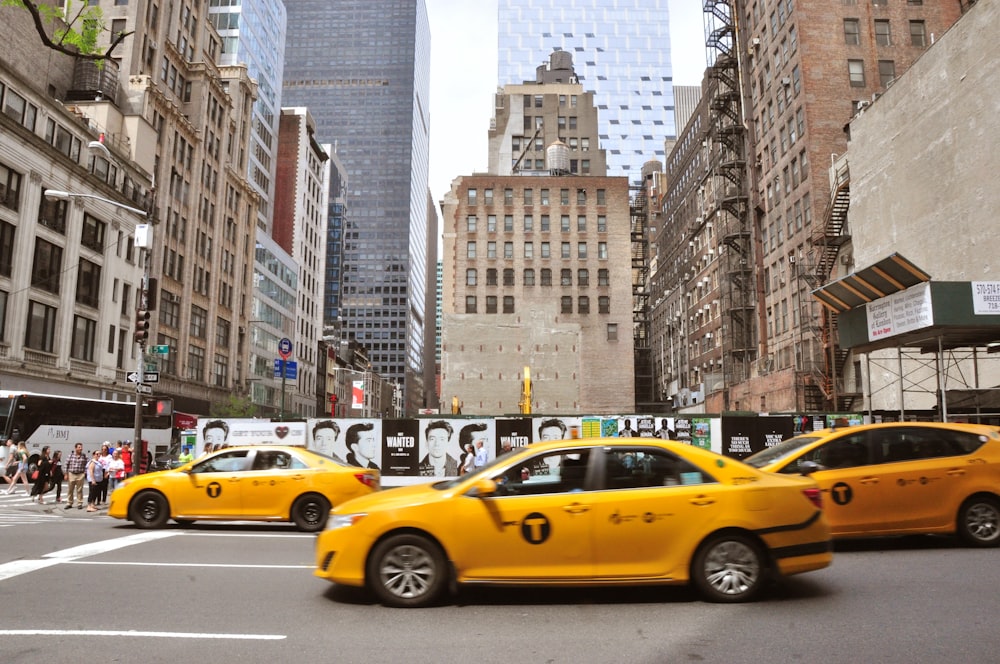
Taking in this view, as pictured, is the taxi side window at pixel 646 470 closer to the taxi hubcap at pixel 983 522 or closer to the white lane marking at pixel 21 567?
the taxi hubcap at pixel 983 522

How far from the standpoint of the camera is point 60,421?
105 feet

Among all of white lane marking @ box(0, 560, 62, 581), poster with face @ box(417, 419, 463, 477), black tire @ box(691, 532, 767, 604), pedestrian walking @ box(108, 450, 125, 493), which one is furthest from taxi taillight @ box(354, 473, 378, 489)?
poster with face @ box(417, 419, 463, 477)

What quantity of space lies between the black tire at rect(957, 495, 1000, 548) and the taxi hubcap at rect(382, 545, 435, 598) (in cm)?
751

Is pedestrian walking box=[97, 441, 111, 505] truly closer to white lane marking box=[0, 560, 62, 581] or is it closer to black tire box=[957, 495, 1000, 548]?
white lane marking box=[0, 560, 62, 581]

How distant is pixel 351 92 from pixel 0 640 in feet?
652

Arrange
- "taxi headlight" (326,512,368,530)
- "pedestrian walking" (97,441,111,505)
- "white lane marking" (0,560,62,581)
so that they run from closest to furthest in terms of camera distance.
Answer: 1. "taxi headlight" (326,512,368,530)
2. "white lane marking" (0,560,62,581)
3. "pedestrian walking" (97,441,111,505)

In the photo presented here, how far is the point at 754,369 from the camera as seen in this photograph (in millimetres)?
53594

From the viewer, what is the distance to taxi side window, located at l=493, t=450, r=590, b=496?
6.64 metres

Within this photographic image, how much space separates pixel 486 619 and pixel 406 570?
2.99 feet

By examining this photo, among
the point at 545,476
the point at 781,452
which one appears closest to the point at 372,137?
the point at 781,452

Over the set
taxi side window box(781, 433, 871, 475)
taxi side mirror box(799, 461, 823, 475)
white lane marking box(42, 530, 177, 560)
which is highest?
taxi side window box(781, 433, 871, 475)

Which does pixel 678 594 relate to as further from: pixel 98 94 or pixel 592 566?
pixel 98 94

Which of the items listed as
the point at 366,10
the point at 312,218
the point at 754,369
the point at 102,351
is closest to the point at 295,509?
the point at 102,351

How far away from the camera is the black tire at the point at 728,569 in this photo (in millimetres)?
6496
